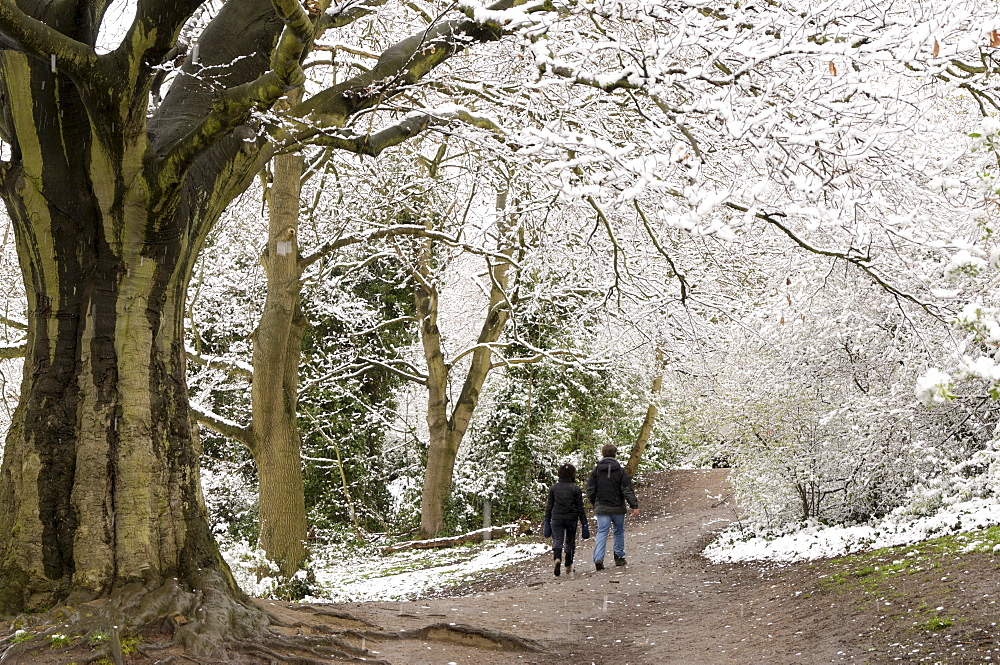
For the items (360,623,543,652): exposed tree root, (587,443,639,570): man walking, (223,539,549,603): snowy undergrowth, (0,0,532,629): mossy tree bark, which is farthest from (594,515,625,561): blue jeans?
(0,0,532,629): mossy tree bark

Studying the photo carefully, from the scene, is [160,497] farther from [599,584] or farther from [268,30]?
[599,584]

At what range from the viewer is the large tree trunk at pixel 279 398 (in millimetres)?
10383

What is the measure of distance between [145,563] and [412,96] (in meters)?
4.47

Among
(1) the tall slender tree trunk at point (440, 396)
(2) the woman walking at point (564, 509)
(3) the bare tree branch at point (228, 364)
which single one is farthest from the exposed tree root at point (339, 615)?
(1) the tall slender tree trunk at point (440, 396)

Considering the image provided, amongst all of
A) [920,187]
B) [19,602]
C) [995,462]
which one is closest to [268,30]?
[19,602]

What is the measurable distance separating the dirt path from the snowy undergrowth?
4.63 ft

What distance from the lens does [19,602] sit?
5109 mm

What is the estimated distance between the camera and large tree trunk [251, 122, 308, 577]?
10383mm

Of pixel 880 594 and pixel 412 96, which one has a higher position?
pixel 412 96

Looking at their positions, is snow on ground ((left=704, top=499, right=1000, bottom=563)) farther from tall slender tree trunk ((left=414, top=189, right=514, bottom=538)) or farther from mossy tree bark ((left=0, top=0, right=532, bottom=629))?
mossy tree bark ((left=0, top=0, right=532, bottom=629))

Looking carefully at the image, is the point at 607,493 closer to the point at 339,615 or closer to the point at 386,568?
the point at 386,568

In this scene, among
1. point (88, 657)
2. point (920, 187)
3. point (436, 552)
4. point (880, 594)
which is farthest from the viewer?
point (436, 552)

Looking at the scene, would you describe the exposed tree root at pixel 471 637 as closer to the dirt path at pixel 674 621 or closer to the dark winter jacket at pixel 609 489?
the dirt path at pixel 674 621

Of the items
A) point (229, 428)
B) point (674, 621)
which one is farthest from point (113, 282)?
point (674, 621)
